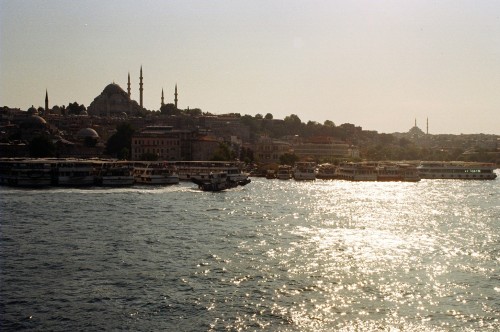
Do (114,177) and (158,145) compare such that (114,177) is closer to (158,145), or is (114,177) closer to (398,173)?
(158,145)

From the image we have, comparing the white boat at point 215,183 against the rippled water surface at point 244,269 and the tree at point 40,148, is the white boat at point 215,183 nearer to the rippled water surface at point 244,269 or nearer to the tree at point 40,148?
the rippled water surface at point 244,269

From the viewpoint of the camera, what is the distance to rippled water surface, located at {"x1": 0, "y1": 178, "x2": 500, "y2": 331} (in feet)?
40.9

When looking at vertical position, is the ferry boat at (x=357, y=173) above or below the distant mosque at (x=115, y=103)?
below

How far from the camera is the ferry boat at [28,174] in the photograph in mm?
45094

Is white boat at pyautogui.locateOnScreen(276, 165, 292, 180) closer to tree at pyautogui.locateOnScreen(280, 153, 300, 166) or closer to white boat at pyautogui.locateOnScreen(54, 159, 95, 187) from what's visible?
tree at pyautogui.locateOnScreen(280, 153, 300, 166)

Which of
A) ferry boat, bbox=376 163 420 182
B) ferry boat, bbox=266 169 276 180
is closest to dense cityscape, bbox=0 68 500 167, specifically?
ferry boat, bbox=266 169 276 180

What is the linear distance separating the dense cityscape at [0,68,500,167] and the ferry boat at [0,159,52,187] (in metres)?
19.0

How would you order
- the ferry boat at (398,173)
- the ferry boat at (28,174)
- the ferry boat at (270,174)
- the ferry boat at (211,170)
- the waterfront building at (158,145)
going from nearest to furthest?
the ferry boat at (28,174), the ferry boat at (211,170), the ferry boat at (398,173), the ferry boat at (270,174), the waterfront building at (158,145)

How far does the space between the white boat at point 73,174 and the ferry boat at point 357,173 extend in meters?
28.8

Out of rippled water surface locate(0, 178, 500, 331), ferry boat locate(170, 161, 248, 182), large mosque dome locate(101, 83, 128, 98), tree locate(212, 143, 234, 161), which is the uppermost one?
large mosque dome locate(101, 83, 128, 98)

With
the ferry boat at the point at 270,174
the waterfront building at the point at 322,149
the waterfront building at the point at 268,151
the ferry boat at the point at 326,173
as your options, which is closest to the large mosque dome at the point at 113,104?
the waterfront building at the point at 322,149

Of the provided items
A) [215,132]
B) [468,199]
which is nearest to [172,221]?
[468,199]

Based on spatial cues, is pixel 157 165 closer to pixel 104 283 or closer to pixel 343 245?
pixel 343 245

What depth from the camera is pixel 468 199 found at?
3994 cm
